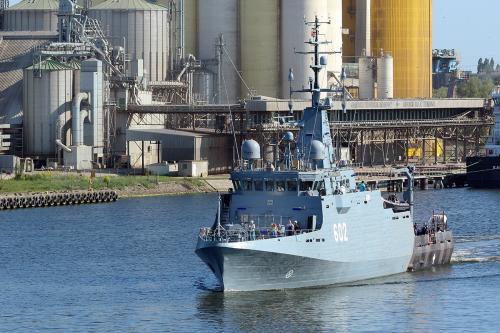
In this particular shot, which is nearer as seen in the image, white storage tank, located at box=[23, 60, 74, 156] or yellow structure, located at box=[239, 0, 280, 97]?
white storage tank, located at box=[23, 60, 74, 156]

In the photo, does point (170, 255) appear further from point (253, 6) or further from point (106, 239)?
point (253, 6)

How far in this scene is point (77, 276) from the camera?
7506 cm

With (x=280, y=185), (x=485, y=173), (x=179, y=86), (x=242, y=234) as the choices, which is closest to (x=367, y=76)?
(x=179, y=86)

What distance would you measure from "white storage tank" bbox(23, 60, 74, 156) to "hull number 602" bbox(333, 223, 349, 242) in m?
73.2

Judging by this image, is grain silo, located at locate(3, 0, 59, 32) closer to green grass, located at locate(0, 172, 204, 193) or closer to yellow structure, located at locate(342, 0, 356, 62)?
green grass, located at locate(0, 172, 204, 193)

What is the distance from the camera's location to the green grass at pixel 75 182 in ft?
398

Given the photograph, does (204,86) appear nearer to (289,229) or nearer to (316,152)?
(316,152)

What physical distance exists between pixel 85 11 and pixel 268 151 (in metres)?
25.9

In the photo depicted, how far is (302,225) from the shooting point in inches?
2726

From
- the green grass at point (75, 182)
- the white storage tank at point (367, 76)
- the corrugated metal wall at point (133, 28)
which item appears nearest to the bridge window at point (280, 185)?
the green grass at point (75, 182)

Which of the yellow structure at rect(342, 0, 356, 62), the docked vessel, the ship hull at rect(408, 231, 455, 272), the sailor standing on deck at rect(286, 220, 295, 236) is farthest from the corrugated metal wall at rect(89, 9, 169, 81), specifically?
the sailor standing on deck at rect(286, 220, 295, 236)

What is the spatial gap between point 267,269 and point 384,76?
10627 cm

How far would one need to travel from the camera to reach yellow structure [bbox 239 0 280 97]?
528 feet

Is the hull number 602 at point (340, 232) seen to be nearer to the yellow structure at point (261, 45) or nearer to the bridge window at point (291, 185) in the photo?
the bridge window at point (291, 185)
